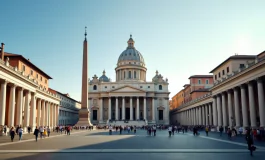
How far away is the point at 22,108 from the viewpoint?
4069cm

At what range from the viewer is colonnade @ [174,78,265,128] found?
31502 mm

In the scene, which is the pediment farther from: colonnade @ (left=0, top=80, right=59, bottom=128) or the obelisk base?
the obelisk base

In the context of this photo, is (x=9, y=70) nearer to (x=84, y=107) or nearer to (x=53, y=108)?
(x=84, y=107)

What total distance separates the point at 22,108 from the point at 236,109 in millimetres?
31565

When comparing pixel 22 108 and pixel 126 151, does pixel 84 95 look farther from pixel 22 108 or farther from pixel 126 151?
pixel 126 151

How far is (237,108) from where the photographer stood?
37.0 metres

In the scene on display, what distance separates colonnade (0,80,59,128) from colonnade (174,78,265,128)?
29.3m

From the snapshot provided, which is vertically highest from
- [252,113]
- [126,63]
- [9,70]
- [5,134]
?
[126,63]

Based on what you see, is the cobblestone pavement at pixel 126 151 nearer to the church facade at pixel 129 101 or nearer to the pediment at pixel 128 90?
the church facade at pixel 129 101

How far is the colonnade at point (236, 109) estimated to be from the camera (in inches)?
1240

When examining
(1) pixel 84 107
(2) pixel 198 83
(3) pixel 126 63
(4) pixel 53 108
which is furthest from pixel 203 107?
(3) pixel 126 63

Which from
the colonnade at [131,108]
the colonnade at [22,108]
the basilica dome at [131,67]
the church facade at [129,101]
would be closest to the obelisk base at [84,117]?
the colonnade at [22,108]

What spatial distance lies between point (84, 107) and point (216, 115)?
78.9 feet

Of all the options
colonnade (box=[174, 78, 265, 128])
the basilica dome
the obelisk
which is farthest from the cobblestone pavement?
the basilica dome
